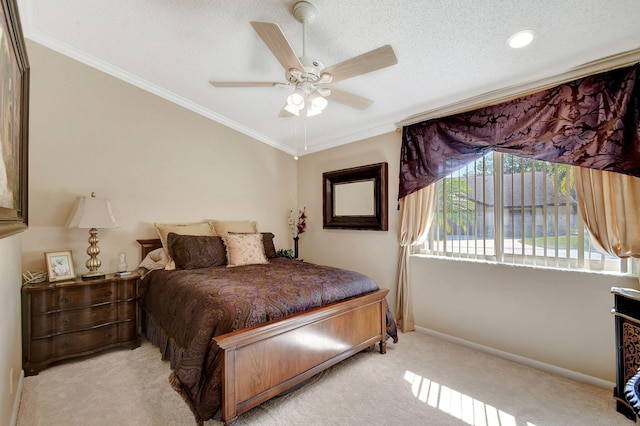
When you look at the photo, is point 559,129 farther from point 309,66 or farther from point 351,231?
point 351,231

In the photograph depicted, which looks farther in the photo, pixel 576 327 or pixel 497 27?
pixel 576 327

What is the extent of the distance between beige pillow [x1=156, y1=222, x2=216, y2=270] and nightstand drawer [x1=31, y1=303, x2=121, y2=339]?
2.07ft

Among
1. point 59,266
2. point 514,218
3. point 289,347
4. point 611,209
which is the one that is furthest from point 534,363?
point 59,266

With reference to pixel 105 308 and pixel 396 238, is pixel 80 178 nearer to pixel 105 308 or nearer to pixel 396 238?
pixel 105 308

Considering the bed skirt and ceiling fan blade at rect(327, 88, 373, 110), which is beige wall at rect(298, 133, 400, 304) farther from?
the bed skirt

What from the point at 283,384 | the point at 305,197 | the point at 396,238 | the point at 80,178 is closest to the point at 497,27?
the point at 396,238

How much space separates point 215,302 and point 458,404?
1.81m

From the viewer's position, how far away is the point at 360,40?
2178 mm

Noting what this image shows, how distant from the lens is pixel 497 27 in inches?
75.5

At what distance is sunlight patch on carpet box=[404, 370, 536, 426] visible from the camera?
1.81 metres

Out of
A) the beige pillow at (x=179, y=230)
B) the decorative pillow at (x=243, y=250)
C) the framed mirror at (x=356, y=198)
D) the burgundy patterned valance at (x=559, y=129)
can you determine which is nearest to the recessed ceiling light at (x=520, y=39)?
the burgundy patterned valance at (x=559, y=129)

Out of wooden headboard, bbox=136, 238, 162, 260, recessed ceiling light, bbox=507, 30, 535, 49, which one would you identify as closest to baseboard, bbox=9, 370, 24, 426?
wooden headboard, bbox=136, 238, 162, 260

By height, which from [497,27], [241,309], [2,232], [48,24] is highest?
[48,24]

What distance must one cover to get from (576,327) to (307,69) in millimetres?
2873
